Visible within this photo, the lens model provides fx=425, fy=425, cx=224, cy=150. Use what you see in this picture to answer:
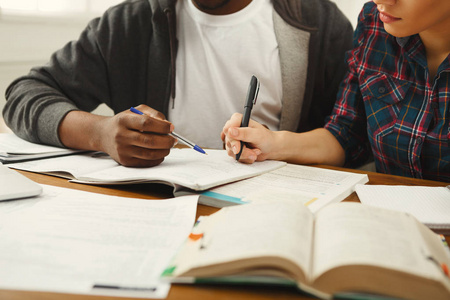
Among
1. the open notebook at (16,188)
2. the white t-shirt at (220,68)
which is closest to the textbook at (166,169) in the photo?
the open notebook at (16,188)

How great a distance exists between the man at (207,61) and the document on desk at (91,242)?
0.70 metres

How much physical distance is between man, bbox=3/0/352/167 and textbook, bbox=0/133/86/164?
25 centimetres

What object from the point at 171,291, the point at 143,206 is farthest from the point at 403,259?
the point at 143,206

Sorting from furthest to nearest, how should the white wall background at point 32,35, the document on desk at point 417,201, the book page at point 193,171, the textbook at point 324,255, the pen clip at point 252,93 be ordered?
the white wall background at point 32,35 → the pen clip at point 252,93 → the book page at point 193,171 → the document on desk at point 417,201 → the textbook at point 324,255

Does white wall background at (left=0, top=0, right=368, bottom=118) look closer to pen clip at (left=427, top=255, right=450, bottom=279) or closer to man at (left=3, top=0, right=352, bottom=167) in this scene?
man at (left=3, top=0, right=352, bottom=167)

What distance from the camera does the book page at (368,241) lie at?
0.41 meters

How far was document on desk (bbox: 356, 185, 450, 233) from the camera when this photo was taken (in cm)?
62

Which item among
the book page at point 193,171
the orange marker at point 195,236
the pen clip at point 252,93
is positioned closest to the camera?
the orange marker at point 195,236

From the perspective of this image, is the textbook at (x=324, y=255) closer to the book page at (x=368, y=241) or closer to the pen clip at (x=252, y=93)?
the book page at (x=368, y=241)

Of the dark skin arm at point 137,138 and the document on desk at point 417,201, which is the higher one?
the dark skin arm at point 137,138

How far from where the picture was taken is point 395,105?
3.49ft

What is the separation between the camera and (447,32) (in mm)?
981

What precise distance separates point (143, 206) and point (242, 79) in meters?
0.79

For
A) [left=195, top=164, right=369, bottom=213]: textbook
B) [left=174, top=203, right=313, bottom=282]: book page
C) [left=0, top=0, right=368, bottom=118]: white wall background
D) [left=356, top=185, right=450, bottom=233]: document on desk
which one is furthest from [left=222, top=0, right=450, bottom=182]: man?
[left=0, top=0, right=368, bottom=118]: white wall background
